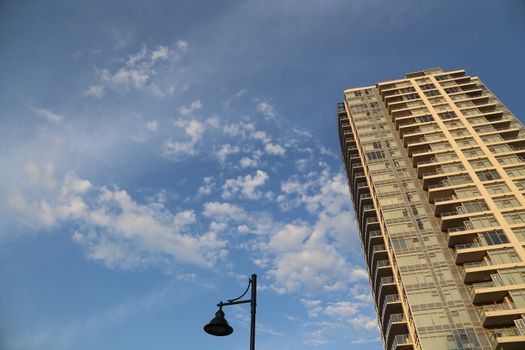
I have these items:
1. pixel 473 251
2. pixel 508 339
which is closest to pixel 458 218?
pixel 473 251

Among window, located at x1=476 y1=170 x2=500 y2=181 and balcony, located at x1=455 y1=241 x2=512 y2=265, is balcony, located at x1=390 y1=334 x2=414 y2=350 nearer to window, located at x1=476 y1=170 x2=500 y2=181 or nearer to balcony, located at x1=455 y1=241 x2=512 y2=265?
balcony, located at x1=455 y1=241 x2=512 y2=265

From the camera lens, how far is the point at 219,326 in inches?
415

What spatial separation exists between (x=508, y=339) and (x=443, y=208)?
20265mm

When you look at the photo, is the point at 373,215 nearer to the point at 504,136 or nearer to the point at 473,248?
the point at 473,248

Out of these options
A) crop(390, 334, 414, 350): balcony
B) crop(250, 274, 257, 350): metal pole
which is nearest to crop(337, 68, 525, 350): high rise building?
crop(390, 334, 414, 350): balcony

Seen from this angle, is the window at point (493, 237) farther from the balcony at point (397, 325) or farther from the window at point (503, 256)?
the balcony at point (397, 325)

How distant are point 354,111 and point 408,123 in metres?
12.0

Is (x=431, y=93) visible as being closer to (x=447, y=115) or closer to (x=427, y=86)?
(x=427, y=86)

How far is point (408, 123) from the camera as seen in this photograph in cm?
6856

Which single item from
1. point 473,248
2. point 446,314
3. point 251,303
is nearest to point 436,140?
point 473,248

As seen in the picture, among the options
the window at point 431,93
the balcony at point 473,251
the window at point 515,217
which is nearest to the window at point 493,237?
the balcony at point 473,251

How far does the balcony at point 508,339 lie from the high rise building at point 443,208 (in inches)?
4.2

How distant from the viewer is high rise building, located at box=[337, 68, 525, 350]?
137 ft

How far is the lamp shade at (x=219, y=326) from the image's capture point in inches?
414
